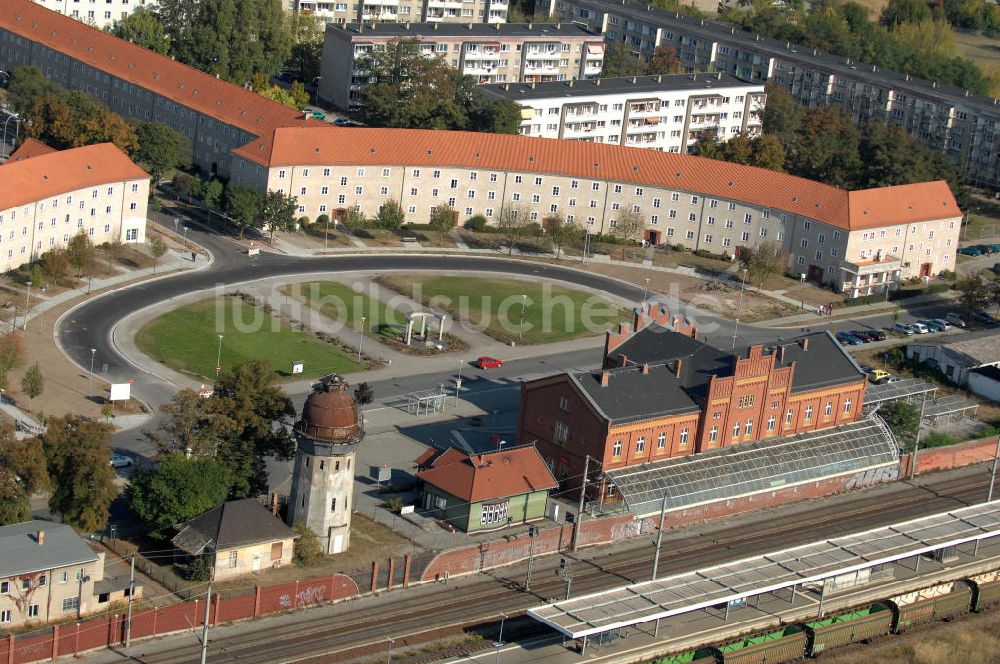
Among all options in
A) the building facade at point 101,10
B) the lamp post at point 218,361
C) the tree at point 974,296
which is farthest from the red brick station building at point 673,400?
the building facade at point 101,10

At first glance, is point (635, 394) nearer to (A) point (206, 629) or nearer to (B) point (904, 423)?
(B) point (904, 423)

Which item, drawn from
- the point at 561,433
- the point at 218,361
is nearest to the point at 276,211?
the point at 218,361

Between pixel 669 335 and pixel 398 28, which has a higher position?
pixel 398 28

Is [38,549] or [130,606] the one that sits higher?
[38,549]

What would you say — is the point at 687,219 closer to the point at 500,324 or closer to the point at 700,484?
the point at 500,324

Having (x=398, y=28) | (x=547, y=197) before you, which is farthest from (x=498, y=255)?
(x=398, y=28)

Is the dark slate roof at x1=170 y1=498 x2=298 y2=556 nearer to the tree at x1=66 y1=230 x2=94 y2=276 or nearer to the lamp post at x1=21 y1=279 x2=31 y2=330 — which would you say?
the lamp post at x1=21 y1=279 x2=31 y2=330
